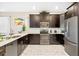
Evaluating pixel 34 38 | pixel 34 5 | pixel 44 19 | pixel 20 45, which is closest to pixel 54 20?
pixel 44 19

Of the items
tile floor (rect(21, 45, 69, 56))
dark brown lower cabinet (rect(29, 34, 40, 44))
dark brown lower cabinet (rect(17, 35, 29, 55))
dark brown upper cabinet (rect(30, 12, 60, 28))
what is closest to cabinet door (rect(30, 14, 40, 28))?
dark brown upper cabinet (rect(30, 12, 60, 28))

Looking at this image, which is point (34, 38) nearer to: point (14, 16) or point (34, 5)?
point (14, 16)

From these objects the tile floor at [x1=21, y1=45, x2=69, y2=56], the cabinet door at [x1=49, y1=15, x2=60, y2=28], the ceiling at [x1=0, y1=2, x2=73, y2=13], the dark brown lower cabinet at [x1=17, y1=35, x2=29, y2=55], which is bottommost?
the tile floor at [x1=21, y1=45, x2=69, y2=56]

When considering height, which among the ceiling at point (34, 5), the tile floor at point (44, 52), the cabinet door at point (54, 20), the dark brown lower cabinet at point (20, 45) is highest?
the ceiling at point (34, 5)

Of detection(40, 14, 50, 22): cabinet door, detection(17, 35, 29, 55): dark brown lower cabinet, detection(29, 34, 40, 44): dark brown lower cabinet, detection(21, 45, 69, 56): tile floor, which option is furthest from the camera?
detection(40, 14, 50, 22): cabinet door

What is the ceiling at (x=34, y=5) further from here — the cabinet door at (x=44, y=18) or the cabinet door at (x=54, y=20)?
the cabinet door at (x=54, y=20)

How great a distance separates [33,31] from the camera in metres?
9.98

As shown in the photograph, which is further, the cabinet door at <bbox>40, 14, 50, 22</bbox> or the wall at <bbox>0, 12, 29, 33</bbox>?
the wall at <bbox>0, 12, 29, 33</bbox>

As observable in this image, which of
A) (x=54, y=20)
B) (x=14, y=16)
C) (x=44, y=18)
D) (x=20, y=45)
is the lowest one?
(x=20, y=45)

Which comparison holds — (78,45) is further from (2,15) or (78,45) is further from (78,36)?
Result: (2,15)

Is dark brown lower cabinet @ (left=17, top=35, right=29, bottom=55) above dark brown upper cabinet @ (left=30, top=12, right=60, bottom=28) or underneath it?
underneath

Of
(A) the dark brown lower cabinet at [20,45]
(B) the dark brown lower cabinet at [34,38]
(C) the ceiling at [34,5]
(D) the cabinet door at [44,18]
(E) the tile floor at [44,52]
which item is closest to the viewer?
(A) the dark brown lower cabinet at [20,45]

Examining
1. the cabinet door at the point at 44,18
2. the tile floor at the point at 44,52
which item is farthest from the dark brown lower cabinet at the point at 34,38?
the tile floor at the point at 44,52

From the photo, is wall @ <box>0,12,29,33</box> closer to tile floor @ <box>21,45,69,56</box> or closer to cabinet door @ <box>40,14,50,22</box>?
cabinet door @ <box>40,14,50,22</box>
